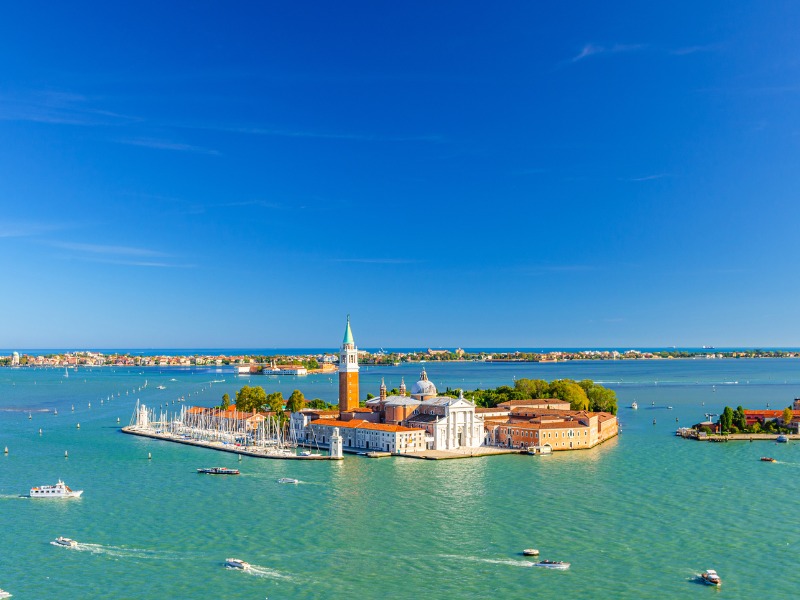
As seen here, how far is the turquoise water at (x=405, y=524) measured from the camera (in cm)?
1873

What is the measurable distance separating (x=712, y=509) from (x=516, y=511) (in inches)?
275

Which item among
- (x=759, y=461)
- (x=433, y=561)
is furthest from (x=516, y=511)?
(x=759, y=461)

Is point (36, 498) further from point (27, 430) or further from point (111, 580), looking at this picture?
point (27, 430)

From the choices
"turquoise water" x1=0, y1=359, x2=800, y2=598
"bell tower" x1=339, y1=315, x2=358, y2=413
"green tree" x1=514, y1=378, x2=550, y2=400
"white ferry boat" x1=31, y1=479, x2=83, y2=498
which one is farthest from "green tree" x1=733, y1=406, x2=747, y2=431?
"white ferry boat" x1=31, y1=479, x2=83, y2=498

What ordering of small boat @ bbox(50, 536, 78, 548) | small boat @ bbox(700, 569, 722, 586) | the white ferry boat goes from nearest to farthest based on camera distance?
small boat @ bbox(700, 569, 722, 586), small boat @ bbox(50, 536, 78, 548), the white ferry boat

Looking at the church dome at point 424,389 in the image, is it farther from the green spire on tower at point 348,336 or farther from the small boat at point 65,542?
the small boat at point 65,542

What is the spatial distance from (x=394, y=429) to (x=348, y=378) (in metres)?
9.54

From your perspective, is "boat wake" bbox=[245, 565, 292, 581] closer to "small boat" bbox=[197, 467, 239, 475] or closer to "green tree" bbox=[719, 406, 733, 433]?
"small boat" bbox=[197, 467, 239, 475]

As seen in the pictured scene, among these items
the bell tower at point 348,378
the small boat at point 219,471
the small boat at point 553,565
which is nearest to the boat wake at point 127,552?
the small boat at point 553,565

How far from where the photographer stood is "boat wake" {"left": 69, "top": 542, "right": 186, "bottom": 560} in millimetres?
20709

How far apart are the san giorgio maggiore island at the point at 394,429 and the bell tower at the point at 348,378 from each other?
2.6 inches

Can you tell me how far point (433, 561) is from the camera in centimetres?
2028

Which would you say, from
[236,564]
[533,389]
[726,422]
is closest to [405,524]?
[236,564]

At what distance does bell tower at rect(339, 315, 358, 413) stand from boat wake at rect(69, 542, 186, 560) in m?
28.1
